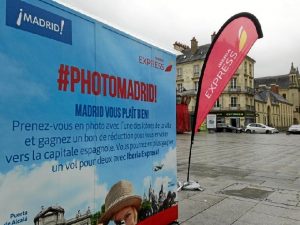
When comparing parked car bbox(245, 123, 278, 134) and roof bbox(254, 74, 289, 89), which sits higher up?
roof bbox(254, 74, 289, 89)

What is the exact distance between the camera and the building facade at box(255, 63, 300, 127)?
345 feet

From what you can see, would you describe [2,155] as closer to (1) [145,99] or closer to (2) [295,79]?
(1) [145,99]

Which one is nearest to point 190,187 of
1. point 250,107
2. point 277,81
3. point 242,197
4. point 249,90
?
point 242,197

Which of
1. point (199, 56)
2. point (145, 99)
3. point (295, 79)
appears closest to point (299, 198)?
point (145, 99)

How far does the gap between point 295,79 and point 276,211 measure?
108 metres

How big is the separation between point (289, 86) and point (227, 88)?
161 ft

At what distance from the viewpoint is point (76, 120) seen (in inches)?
123

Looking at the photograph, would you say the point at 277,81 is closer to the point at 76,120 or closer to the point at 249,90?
the point at 249,90

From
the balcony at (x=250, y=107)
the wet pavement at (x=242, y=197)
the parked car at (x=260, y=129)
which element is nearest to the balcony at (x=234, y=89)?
the balcony at (x=250, y=107)

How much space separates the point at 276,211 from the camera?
19.4 ft

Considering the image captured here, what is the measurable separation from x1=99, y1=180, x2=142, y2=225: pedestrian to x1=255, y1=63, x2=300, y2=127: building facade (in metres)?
105

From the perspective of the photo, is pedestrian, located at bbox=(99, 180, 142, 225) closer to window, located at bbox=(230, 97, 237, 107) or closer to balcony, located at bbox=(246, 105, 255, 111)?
window, located at bbox=(230, 97, 237, 107)

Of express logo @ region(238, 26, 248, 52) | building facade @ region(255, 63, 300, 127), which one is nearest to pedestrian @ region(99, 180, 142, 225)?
express logo @ region(238, 26, 248, 52)

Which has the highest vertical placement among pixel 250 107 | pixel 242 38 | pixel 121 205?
pixel 250 107
